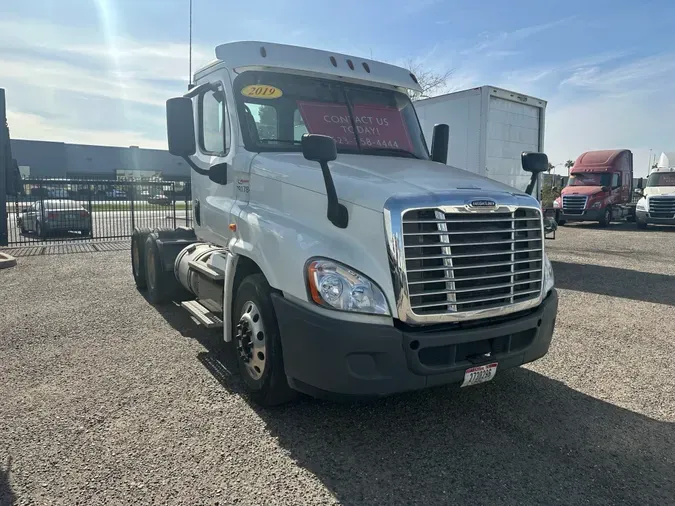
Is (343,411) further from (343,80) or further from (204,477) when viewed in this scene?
(343,80)

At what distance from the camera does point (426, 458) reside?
10.9 feet

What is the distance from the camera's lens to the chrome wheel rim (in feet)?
12.4

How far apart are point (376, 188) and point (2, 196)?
38.7 ft

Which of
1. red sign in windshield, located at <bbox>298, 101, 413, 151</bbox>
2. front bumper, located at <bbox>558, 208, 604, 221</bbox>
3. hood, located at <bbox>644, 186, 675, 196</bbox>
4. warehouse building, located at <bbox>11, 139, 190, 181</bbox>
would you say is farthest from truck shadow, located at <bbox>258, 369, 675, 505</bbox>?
warehouse building, located at <bbox>11, 139, 190, 181</bbox>

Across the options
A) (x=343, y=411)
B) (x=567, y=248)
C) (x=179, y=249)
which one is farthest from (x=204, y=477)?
(x=567, y=248)

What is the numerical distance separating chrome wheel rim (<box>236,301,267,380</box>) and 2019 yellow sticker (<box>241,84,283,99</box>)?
1.88 meters

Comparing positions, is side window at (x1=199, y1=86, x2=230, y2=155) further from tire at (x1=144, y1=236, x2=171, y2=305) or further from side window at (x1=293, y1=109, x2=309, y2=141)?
tire at (x1=144, y1=236, x2=171, y2=305)

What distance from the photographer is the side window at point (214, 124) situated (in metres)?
4.76

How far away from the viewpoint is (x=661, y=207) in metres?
20.6

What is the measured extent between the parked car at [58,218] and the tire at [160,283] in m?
9.77

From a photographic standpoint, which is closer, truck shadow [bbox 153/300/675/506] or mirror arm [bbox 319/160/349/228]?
truck shadow [bbox 153/300/675/506]

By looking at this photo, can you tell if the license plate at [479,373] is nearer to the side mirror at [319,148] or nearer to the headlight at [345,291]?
the headlight at [345,291]

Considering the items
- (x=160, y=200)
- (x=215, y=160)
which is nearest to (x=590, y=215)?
(x=160, y=200)

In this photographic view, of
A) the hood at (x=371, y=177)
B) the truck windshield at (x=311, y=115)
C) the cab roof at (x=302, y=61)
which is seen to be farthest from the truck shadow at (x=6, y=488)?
the cab roof at (x=302, y=61)
